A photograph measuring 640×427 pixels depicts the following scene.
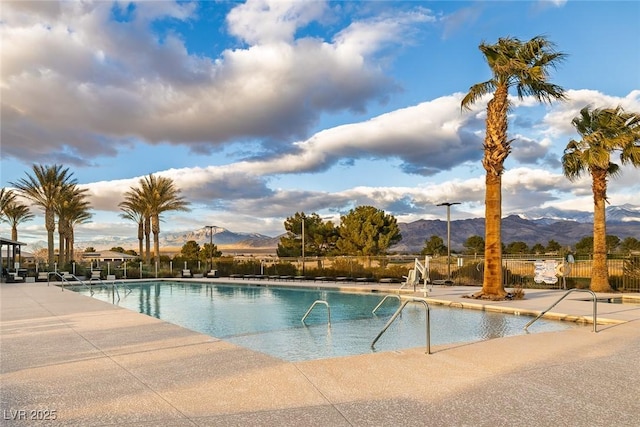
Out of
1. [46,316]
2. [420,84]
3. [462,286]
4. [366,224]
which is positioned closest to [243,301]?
[46,316]

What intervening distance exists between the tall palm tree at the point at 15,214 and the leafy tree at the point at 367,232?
3079cm

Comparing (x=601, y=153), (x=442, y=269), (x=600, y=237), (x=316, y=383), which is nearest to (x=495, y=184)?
(x=601, y=153)

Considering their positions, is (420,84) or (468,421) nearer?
(468,421)

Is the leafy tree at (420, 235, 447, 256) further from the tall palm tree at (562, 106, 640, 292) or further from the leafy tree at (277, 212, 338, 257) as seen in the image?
the tall palm tree at (562, 106, 640, 292)

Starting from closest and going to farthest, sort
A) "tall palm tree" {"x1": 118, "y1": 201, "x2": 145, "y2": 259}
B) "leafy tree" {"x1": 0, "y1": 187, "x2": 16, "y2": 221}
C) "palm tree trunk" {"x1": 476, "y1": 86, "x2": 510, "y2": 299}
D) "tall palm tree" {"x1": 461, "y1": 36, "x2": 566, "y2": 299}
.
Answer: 1. "tall palm tree" {"x1": 461, "y1": 36, "x2": 566, "y2": 299}
2. "palm tree trunk" {"x1": 476, "y1": 86, "x2": 510, "y2": 299}
3. "tall palm tree" {"x1": 118, "y1": 201, "x2": 145, "y2": 259}
4. "leafy tree" {"x1": 0, "y1": 187, "x2": 16, "y2": 221}

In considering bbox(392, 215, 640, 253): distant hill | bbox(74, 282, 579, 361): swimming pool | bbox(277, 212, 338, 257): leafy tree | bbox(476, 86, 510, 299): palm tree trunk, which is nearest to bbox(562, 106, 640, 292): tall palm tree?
bbox(476, 86, 510, 299): palm tree trunk

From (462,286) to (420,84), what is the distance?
8.08 m

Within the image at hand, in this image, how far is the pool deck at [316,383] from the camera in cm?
368

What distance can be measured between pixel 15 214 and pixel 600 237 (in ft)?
156

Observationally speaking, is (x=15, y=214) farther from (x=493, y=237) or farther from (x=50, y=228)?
(x=493, y=237)

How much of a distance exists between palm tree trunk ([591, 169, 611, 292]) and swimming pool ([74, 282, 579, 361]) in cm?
627

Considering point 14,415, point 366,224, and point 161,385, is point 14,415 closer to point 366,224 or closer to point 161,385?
point 161,385

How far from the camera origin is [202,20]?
1762 centimetres

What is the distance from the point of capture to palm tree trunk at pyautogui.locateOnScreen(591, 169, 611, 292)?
49.6 ft
